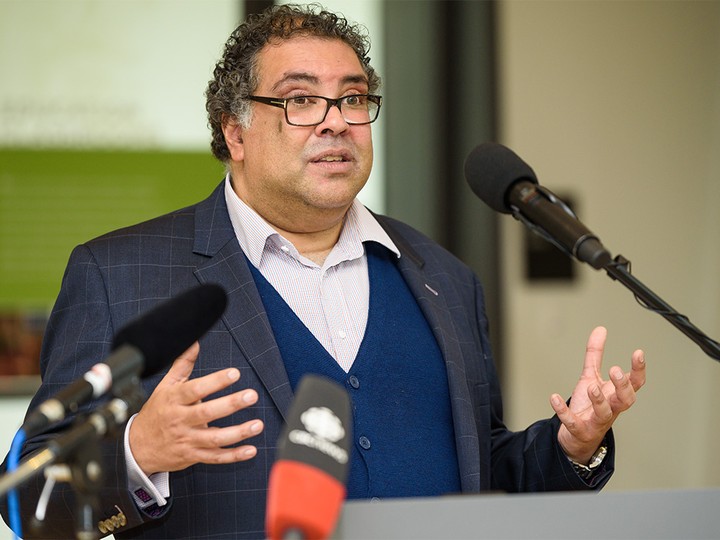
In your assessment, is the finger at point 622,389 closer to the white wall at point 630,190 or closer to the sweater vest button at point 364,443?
the sweater vest button at point 364,443

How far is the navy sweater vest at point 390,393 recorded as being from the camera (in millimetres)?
1988

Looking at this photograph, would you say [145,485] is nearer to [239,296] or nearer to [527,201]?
[239,296]

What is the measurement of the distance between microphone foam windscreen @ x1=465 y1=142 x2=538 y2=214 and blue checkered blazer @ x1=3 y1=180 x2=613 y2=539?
1.57 feet

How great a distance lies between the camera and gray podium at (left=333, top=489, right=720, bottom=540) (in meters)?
1.27

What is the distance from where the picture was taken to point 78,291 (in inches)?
79.6

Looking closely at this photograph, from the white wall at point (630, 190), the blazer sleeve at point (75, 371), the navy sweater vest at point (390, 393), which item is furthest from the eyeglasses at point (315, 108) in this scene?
the white wall at point (630, 190)

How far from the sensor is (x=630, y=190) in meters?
4.51

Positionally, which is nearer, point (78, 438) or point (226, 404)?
point (78, 438)

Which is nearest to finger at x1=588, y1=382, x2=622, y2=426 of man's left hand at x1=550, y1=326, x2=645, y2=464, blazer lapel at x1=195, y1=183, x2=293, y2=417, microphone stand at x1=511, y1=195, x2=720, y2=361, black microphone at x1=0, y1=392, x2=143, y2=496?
man's left hand at x1=550, y1=326, x2=645, y2=464

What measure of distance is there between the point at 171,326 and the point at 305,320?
2.74 ft

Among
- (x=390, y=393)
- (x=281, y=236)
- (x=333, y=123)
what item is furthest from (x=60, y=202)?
(x=390, y=393)

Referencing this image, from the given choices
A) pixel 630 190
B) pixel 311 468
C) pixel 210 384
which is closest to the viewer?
pixel 311 468

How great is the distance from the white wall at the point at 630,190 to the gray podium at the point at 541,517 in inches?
116

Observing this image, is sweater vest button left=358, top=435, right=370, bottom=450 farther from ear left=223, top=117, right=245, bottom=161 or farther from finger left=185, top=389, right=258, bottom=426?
ear left=223, top=117, right=245, bottom=161
